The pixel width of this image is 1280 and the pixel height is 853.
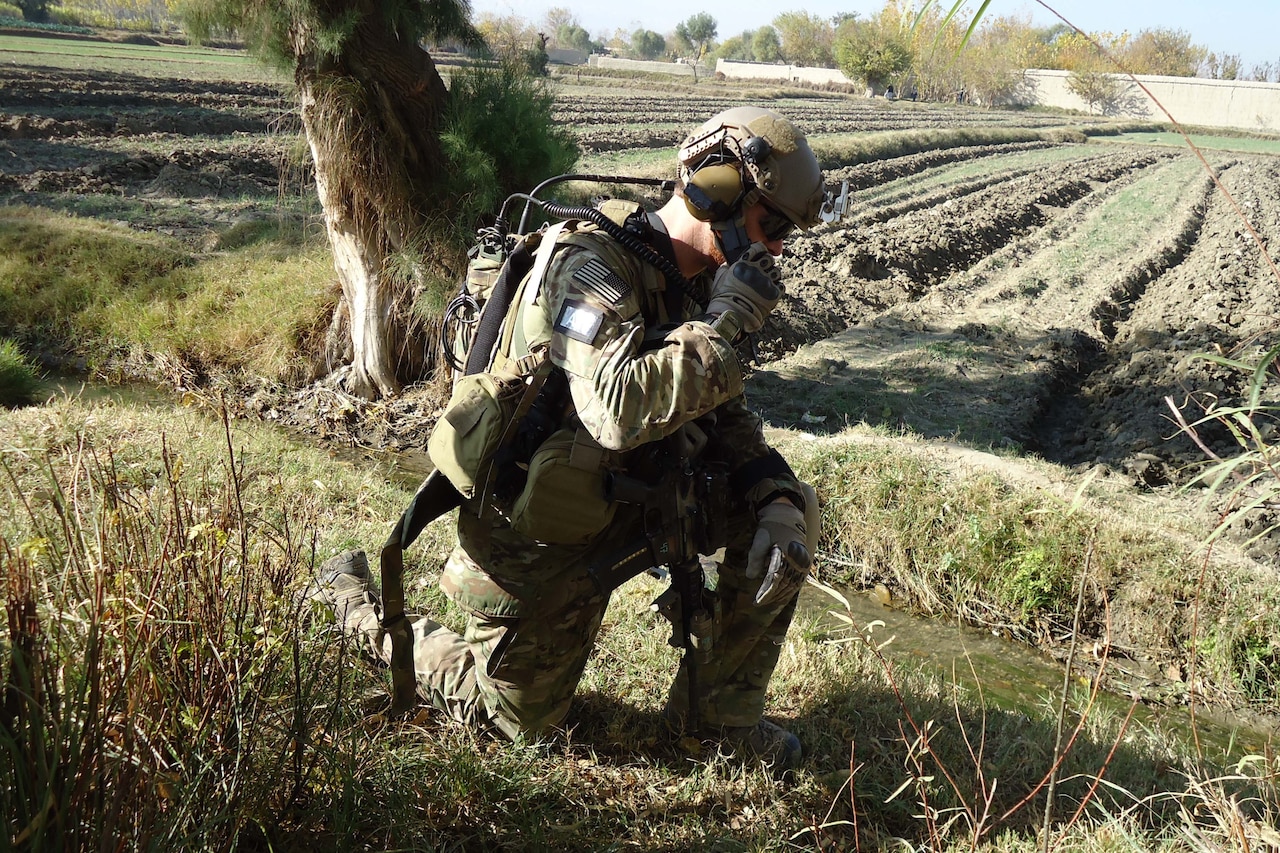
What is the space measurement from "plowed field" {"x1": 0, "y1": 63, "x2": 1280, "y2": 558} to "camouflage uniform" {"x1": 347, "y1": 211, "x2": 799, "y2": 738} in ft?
4.31

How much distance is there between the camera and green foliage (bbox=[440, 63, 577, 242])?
6.74 metres

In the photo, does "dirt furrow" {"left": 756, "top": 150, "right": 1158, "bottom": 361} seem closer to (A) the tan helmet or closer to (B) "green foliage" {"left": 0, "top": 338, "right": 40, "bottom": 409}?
(A) the tan helmet

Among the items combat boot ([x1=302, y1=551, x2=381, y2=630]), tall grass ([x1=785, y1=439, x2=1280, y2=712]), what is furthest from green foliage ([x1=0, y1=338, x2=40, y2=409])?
tall grass ([x1=785, y1=439, x2=1280, y2=712])

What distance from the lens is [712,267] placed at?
298 centimetres

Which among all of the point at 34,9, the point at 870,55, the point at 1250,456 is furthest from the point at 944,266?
the point at 34,9

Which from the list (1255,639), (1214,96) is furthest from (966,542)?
(1214,96)

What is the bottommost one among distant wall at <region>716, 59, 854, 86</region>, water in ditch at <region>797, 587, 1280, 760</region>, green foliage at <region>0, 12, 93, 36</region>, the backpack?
water in ditch at <region>797, 587, 1280, 760</region>

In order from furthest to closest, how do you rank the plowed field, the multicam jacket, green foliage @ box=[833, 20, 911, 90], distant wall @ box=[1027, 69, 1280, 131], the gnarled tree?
green foliage @ box=[833, 20, 911, 90] < distant wall @ box=[1027, 69, 1280, 131] < the plowed field < the gnarled tree < the multicam jacket

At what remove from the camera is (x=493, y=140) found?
22.5 ft

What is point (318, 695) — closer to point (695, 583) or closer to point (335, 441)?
point (695, 583)

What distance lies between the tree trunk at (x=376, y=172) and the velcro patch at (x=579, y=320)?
4.55 meters

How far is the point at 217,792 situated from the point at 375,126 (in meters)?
5.50

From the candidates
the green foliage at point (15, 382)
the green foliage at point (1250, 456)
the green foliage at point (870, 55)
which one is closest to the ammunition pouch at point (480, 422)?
the green foliage at point (1250, 456)

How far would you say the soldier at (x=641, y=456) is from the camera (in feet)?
8.30
